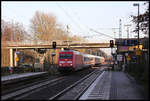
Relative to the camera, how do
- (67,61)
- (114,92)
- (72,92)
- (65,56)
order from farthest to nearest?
(65,56)
(67,61)
(72,92)
(114,92)

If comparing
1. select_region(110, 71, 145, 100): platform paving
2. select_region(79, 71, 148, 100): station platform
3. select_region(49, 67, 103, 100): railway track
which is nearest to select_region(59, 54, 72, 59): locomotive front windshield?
select_region(49, 67, 103, 100): railway track

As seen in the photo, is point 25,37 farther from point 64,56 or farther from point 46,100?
point 46,100

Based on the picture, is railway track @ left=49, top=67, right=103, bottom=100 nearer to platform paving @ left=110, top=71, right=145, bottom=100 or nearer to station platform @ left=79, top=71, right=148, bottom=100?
station platform @ left=79, top=71, right=148, bottom=100

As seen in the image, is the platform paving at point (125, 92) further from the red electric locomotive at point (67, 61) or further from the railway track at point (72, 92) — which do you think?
the red electric locomotive at point (67, 61)

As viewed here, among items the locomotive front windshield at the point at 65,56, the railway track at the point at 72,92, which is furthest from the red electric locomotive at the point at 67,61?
the railway track at the point at 72,92

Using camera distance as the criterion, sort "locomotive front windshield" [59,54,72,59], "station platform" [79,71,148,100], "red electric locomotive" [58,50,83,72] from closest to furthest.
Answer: "station platform" [79,71,148,100], "red electric locomotive" [58,50,83,72], "locomotive front windshield" [59,54,72,59]

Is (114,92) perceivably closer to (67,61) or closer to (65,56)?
(67,61)

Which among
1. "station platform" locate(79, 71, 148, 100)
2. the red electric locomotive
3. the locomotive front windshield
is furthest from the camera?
the locomotive front windshield

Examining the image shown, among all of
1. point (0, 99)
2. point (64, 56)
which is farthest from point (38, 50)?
point (0, 99)

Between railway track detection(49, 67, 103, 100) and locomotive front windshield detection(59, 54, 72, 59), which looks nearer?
railway track detection(49, 67, 103, 100)

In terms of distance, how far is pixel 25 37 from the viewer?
74625 mm

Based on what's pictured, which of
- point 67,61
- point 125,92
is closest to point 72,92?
point 125,92

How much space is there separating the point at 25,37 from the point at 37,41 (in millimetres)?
6262

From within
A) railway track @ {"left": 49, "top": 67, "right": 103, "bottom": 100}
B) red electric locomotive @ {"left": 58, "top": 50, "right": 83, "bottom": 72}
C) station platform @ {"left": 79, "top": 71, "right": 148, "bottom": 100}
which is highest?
red electric locomotive @ {"left": 58, "top": 50, "right": 83, "bottom": 72}
